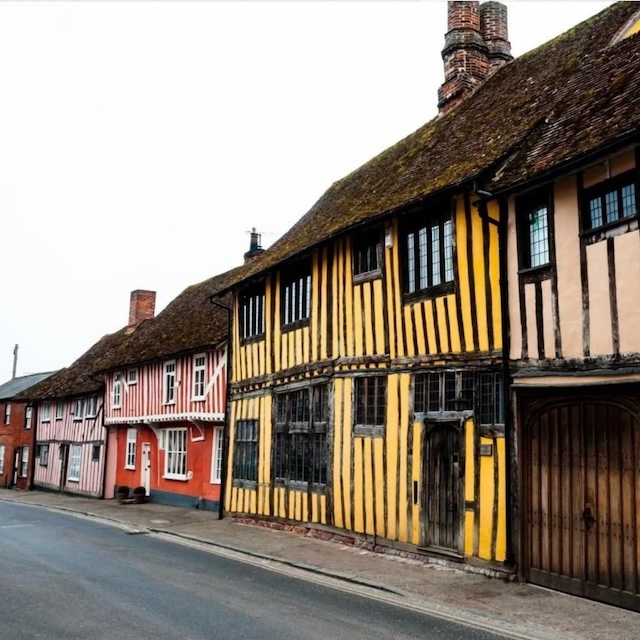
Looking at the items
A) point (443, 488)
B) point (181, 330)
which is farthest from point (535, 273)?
point (181, 330)

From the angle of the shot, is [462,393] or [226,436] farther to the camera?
[226,436]

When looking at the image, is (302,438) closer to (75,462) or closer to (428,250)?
(428,250)

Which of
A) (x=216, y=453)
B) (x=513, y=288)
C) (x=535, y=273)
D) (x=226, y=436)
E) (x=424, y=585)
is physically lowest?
(x=424, y=585)

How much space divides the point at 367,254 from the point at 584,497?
629cm

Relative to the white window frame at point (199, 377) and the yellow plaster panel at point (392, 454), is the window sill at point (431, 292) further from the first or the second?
the white window frame at point (199, 377)

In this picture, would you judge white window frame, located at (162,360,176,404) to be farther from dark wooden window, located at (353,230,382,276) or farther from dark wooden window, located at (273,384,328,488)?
dark wooden window, located at (353,230,382,276)

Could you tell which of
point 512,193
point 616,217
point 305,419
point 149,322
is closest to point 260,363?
point 305,419

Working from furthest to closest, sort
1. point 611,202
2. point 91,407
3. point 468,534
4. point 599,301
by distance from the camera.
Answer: point 91,407 < point 468,534 < point 611,202 < point 599,301

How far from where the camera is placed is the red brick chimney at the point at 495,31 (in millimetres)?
17203

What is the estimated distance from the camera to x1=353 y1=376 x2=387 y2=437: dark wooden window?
41.2ft

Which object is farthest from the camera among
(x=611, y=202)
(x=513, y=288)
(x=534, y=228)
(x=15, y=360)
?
(x=15, y=360)

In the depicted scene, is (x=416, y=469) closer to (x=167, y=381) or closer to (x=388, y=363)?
(x=388, y=363)

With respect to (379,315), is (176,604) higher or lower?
lower

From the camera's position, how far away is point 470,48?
16672mm
